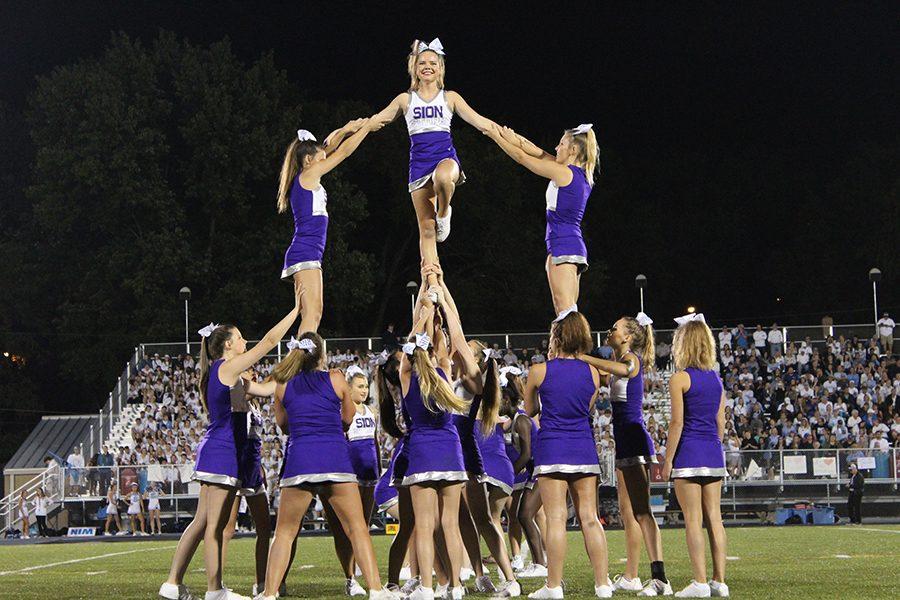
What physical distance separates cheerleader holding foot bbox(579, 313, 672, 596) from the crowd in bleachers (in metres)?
14.4

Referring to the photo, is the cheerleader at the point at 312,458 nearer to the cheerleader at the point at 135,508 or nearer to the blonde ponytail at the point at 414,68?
the blonde ponytail at the point at 414,68

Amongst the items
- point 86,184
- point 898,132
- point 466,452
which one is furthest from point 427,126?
point 898,132

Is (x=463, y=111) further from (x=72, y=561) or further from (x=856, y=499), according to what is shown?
(x=856, y=499)

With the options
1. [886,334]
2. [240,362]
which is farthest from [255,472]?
[886,334]

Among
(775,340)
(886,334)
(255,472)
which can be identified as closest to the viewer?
(255,472)

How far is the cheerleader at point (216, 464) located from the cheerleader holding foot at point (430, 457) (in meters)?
1.09

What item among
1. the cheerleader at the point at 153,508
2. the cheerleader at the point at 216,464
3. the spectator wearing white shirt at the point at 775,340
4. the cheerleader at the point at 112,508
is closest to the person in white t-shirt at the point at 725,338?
the spectator wearing white shirt at the point at 775,340

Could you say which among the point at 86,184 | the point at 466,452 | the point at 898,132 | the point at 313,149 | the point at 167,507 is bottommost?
the point at 167,507

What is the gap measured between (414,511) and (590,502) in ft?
3.96

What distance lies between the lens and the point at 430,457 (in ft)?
26.1

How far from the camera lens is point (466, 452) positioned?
9125 mm

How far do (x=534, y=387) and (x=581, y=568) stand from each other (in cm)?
419

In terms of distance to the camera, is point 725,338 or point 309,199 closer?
point 309,199

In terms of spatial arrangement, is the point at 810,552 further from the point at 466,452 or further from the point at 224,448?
the point at 224,448
